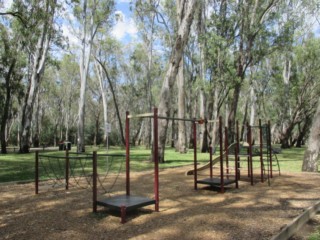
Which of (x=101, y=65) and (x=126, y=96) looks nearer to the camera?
(x=101, y=65)

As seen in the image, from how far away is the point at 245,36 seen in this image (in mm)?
19703

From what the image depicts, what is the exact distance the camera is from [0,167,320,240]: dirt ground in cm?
436

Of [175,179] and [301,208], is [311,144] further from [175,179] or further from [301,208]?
[301,208]

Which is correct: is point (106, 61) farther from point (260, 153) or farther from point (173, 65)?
point (260, 153)

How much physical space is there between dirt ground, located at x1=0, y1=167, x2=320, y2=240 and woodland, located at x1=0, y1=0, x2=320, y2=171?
14.6 ft

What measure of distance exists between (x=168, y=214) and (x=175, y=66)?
32.8 ft

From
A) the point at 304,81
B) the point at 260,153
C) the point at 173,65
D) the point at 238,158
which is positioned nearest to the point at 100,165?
the point at 173,65

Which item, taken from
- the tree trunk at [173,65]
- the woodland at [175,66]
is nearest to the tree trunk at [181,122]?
the woodland at [175,66]

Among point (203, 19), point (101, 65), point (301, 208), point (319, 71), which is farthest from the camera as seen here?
point (101, 65)

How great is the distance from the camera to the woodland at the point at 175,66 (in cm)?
1501

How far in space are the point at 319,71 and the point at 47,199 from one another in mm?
29604

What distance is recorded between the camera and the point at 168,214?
5.34 meters

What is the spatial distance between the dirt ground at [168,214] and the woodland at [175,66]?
175 inches

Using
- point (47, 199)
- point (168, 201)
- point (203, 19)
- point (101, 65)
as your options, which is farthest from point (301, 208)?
point (101, 65)
